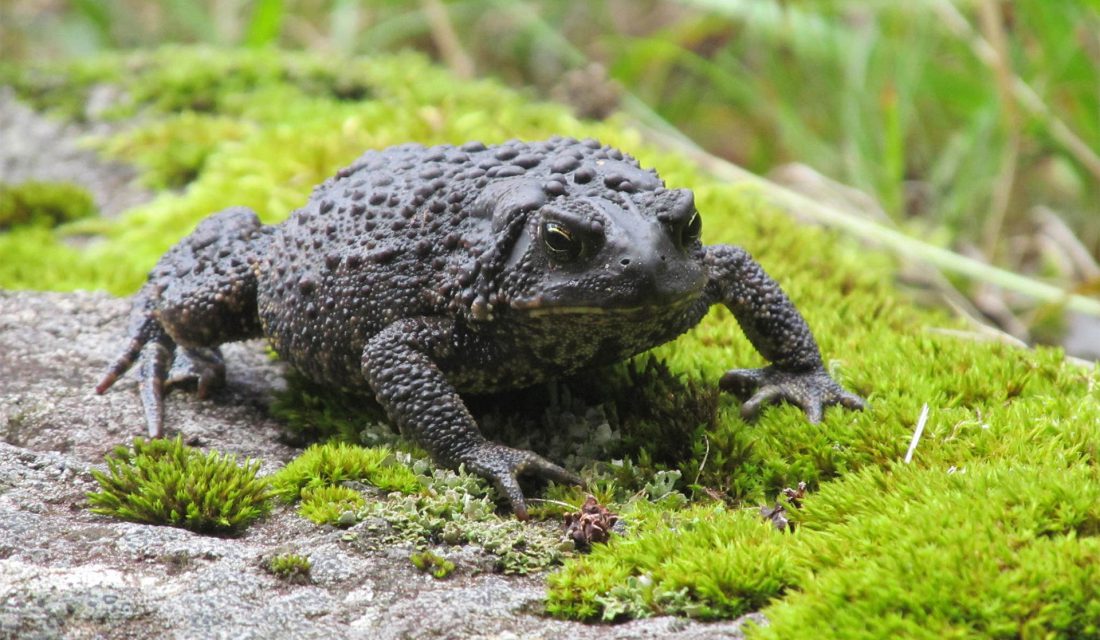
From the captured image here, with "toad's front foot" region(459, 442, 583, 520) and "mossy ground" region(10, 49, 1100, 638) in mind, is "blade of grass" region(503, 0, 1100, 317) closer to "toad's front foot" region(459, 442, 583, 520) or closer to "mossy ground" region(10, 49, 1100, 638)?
"mossy ground" region(10, 49, 1100, 638)

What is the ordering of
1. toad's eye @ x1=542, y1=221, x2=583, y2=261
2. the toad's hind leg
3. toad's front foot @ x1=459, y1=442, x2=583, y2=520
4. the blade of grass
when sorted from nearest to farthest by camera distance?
toad's eye @ x1=542, y1=221, x2=583, y2=261 → toad's front foot @ x1=459, y1=442, x2=583, y2=520 → the toad's hind leg → the blade of grass

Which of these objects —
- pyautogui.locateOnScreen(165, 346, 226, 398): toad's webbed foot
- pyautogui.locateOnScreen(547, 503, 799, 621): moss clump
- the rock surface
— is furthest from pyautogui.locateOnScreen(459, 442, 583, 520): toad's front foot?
pyautogui.locateOnScreen(165, 346, 226, 398): toad's webbed foot

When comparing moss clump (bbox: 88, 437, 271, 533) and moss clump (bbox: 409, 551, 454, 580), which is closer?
moss clump (bbox: 409, 551, 454, 580)

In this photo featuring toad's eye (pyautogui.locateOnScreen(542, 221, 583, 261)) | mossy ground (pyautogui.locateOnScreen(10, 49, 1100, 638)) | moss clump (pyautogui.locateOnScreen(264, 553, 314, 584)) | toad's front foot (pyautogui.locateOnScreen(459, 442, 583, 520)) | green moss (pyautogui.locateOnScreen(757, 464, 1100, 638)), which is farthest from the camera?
toad's front foot (pyautogui.locateOnScreen(459, 442, 583, 520))

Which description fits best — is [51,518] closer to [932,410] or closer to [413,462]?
[413,462]

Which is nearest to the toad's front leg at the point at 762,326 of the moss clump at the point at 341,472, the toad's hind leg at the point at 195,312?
the moss clump at the point at 341,472

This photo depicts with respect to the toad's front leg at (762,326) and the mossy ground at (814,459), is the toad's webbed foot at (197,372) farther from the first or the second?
the toad's front leg at (762,326)

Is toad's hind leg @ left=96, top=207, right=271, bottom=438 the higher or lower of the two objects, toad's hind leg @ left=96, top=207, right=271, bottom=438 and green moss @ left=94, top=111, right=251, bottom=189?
the lower

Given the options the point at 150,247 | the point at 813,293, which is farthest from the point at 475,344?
the point at 150,247
